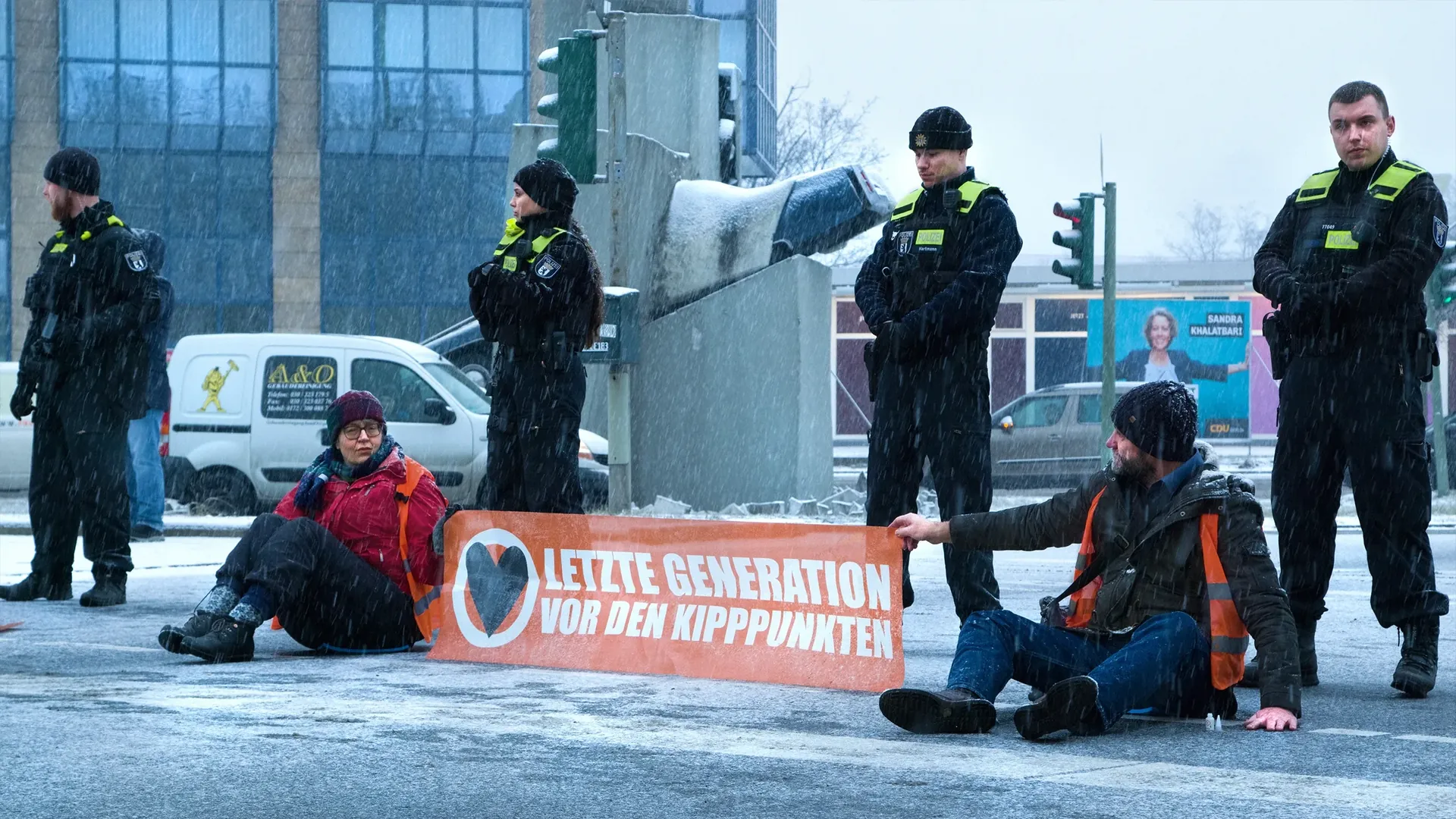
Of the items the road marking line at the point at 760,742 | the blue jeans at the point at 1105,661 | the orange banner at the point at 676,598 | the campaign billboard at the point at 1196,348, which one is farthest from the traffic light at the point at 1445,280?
the road marking line at the point at 760,742

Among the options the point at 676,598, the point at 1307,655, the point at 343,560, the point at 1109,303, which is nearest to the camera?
the point at 1307,655

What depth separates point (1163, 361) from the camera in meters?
25.4

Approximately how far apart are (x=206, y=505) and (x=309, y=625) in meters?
9.07

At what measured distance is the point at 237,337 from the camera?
50.5 feet

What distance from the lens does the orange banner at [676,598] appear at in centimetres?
553

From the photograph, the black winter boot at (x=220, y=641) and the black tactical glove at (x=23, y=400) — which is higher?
the black tactical glove at (x=23, y=400)

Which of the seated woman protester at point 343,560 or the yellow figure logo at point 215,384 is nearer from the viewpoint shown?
the seated woman protester at point 343,560

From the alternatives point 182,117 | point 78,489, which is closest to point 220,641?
point 78,489

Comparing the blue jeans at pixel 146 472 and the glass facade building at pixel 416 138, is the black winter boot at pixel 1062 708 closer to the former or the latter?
the blue jeans at pixel 146 472

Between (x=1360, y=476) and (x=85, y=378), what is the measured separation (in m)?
5.26

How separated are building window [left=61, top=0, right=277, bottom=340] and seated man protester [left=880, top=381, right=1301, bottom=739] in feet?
107

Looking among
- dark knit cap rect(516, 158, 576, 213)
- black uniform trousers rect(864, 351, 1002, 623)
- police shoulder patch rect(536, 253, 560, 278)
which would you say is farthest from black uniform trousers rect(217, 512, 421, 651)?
black uniform trousers rect(864, 351, 1002, 623)

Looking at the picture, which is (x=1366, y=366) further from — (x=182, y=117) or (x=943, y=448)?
(x=182, y=117)

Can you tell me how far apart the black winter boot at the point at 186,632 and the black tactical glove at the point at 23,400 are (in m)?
2.32
